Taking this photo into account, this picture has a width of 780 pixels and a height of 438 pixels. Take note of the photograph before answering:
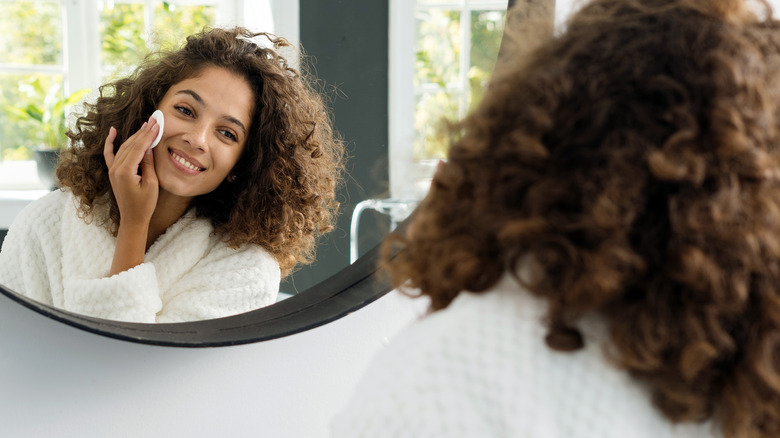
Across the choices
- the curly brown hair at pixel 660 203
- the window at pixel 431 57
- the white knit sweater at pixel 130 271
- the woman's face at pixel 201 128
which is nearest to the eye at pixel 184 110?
the woman's face at pixel 201 128

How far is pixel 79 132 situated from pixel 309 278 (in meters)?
0.27

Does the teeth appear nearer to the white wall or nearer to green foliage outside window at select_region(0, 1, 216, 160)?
green foliage outside window at select_region(0, 1, 216, 160)

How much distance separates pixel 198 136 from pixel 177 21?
0.11 meters

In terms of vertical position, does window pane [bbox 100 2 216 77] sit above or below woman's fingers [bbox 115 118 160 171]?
above

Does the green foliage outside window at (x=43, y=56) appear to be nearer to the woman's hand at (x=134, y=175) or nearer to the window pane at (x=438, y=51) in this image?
the woman's hand at (x=134, y=175)

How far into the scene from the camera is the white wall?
0.64 meters

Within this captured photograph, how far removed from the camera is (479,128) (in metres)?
0.37

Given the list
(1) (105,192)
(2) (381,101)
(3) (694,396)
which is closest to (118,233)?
(1) (105,192)

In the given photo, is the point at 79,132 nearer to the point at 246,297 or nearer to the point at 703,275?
the point at 246,297

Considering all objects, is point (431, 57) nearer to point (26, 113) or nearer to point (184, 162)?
point (184, 162)

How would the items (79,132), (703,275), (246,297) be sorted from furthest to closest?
(246,297) → (79,132) → (703,275)

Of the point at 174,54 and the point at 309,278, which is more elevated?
the point at 174,54

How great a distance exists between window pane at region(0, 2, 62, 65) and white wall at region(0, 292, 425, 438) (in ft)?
0.76

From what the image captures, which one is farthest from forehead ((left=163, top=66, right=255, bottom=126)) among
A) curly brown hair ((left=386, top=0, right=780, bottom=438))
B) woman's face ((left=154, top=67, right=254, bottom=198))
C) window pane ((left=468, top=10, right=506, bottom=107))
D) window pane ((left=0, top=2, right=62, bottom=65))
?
curly brown hair ((left=386, top=0, right=780, bottom=438))
